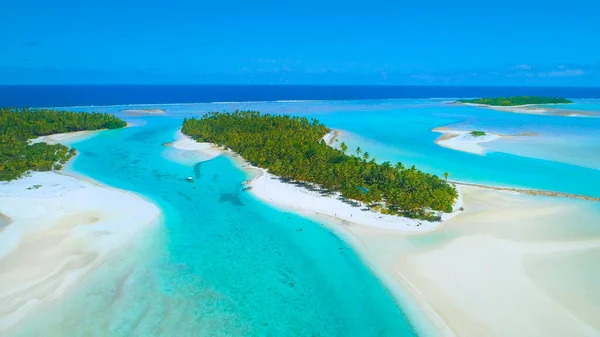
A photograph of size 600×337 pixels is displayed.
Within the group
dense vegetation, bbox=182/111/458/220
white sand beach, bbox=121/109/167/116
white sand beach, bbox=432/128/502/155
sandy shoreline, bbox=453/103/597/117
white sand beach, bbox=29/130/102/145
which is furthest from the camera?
sandy shoreline, bbox=453/103/597/117

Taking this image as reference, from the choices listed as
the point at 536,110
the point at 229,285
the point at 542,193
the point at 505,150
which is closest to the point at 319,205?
the point at 229,285

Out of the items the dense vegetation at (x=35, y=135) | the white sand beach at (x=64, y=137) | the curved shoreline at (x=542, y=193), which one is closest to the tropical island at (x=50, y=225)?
the dense vegetation at (x=35, y=135)

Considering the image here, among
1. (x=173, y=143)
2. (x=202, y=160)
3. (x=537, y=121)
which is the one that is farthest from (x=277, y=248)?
(x=537, y=121)

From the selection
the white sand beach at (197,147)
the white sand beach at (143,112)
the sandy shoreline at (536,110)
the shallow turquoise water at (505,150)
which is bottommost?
the shallow turquoise water at (505,150)

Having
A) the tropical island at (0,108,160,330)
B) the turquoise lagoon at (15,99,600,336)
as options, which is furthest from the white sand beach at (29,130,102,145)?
the turquoise lagoon at (15,99,600,336)

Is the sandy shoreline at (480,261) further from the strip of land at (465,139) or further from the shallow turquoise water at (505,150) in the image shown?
the strip of land at (465,139)

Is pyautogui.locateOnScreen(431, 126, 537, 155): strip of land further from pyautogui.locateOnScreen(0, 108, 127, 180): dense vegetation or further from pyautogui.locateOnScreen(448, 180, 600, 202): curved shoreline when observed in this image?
pyautogui.locateOnScreen(0, 108, 127, 180): dense vegetation
